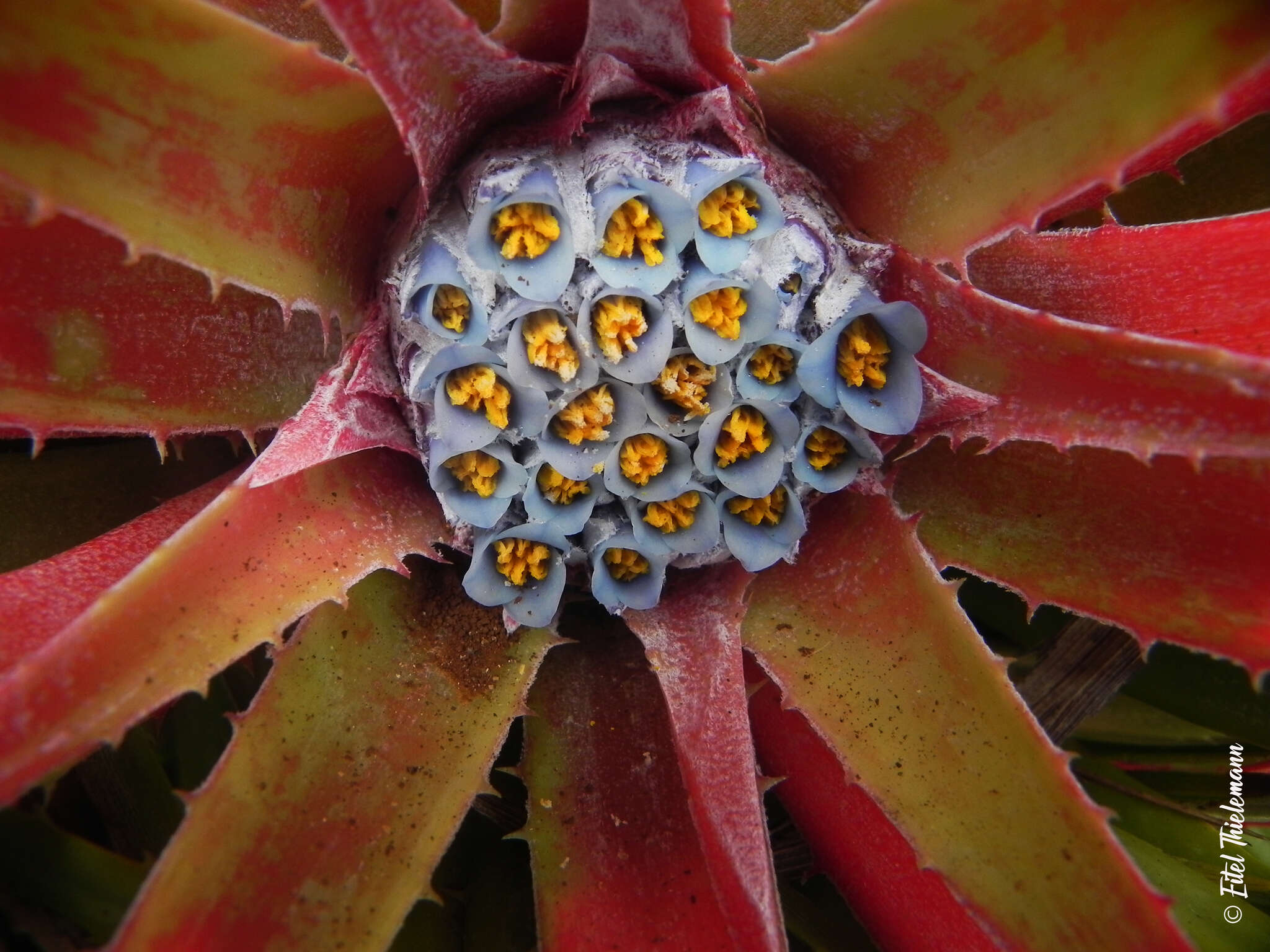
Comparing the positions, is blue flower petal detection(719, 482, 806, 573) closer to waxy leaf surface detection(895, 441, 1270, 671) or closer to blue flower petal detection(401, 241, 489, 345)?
waxy leaf surface detection(895, 441, 1270, 671)

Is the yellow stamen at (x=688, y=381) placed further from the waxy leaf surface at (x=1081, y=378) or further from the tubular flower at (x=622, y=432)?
the waxy leaf surface at (x=1081, y=378)

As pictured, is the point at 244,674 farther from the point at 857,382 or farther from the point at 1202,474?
the point at 1202,474

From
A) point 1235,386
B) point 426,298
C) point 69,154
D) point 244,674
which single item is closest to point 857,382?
point 1235,386

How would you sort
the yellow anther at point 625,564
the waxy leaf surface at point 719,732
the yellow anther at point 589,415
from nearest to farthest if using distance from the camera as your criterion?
the waxy leaf surface at point 719,732 → the yellow anther at point 589,415 → the yellow anther at point 625,564

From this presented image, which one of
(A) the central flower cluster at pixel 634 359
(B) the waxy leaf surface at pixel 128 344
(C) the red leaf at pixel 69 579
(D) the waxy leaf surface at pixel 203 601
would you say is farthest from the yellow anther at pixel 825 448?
(C) the red leaf at pixel 69 579

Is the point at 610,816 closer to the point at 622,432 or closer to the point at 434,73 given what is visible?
the point at 622,432

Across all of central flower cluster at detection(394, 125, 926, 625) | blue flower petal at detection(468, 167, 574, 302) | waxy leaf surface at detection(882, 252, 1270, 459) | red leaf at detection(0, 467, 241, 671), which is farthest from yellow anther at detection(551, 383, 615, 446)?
red leaf at detection(0, 467, 241, 671)
